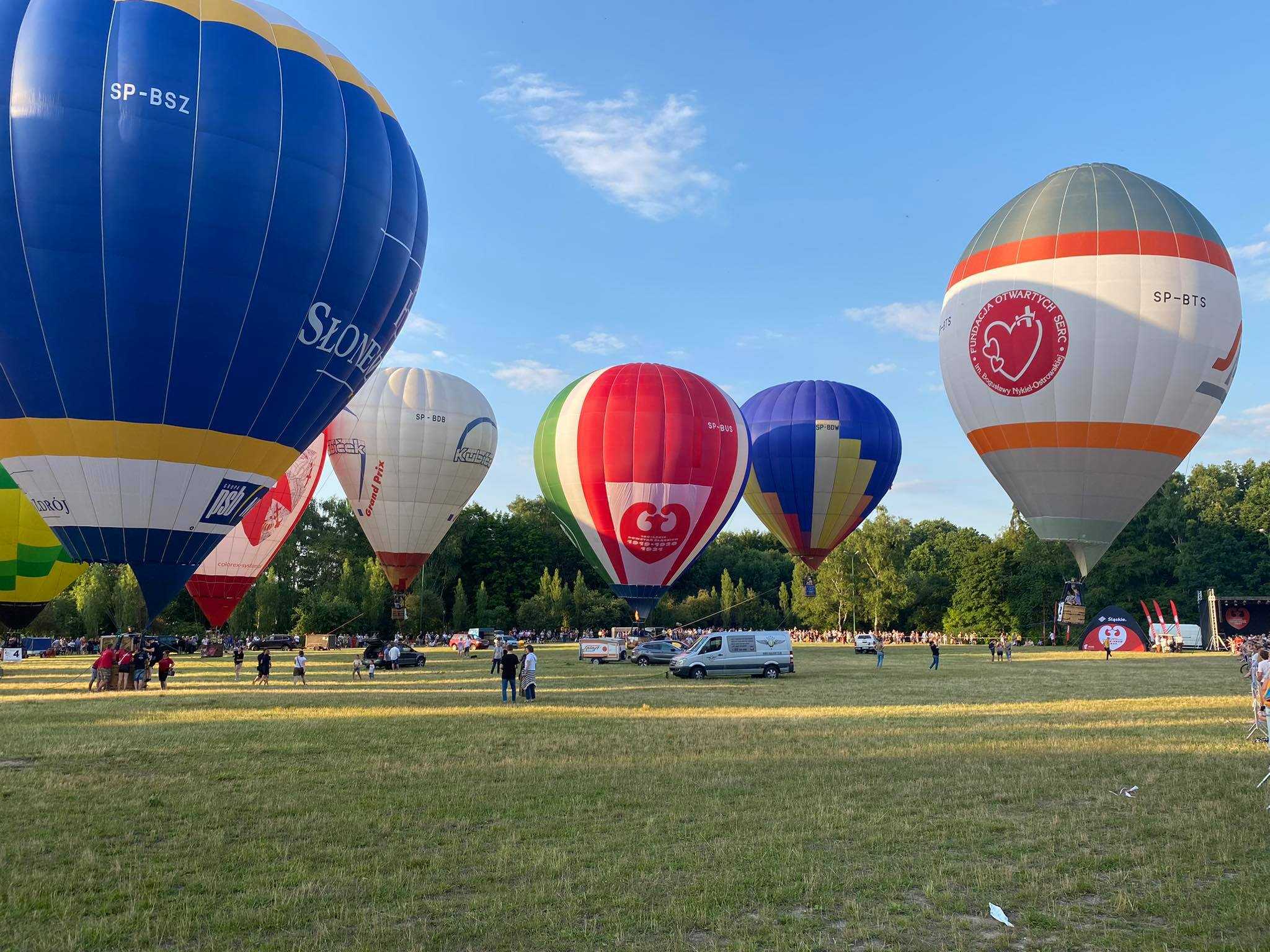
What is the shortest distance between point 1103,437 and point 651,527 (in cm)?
1608

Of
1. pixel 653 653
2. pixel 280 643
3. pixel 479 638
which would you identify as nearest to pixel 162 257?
pixel 653 653

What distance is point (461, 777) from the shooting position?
1159cm

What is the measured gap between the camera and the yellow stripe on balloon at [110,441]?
17.0 metres

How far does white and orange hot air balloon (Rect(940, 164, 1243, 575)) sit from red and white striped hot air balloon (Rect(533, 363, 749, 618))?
1058 cm

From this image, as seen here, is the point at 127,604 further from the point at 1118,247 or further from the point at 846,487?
the point at 1118,247

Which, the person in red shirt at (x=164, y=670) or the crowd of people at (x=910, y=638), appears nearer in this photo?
the person in red shirt at (x=164, y=670)

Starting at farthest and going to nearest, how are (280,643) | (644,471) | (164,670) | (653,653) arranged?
(280,643) < (653,653) < (644,471) < (164,670)

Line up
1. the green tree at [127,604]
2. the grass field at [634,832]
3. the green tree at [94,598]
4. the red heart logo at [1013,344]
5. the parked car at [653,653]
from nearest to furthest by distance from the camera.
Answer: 1. the grass field at [634,832]
2. the red heart logo at [1013,344]
3. the parked car at [653,653]
4. the green tree at [127,604]
5. the green tree at [94,598]

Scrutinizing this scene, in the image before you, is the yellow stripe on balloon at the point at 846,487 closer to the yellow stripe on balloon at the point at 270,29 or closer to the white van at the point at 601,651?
the white van at the point at 601,651

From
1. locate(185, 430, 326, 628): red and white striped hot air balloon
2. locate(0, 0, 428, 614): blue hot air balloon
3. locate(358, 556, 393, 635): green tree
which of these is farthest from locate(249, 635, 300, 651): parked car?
locate(0, 0, 428, 614): blue hot air balloon

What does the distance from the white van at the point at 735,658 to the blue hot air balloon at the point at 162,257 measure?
51.2 ft

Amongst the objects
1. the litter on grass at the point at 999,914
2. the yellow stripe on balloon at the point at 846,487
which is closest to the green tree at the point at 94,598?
the yellow stripe on balloon at the point at 846,487

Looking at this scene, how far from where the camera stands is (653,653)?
3766 centimetres

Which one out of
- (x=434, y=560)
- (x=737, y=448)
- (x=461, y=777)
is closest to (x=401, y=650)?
(x=737, y=448)
